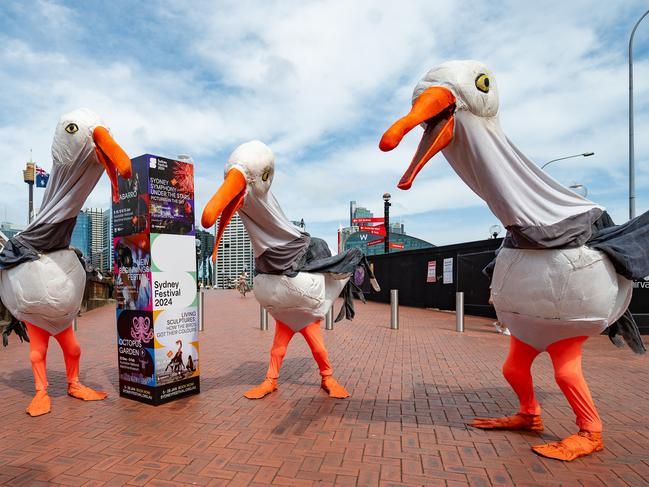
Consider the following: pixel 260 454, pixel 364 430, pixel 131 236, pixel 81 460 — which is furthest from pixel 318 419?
pixel 131 236

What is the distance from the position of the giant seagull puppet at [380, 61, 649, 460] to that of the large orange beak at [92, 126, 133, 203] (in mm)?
2250

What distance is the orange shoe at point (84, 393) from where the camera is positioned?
14.6ft

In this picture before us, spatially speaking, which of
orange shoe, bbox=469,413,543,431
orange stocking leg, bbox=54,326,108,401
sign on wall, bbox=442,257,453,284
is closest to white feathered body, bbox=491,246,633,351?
orange shoe, bbox=469,413,543,431

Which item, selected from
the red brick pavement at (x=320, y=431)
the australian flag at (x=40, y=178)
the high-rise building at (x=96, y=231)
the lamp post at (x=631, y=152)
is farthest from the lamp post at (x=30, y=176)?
the lamp post at (x=631, y=152)

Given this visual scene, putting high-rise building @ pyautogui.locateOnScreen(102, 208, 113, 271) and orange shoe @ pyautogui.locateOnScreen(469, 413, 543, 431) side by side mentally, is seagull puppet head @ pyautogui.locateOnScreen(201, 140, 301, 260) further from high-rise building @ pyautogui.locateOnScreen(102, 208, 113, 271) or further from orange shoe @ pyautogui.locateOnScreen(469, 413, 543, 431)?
orange shoe @ pyautogui.locateOnScreen(469, 413, 543, 431)

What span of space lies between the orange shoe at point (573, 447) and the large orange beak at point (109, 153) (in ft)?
12.0

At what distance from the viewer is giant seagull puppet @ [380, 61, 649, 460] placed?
284cm

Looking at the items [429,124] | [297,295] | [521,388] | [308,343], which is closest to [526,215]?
[429,124]

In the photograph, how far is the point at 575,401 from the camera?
304 cm

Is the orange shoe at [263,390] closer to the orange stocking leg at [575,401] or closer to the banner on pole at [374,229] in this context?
the orange stocking leg at [575,401]

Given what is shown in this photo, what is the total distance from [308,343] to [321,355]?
201 mm

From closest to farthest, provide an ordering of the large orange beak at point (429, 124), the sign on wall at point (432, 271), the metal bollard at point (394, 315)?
the large orange beak at point (429, 124) → the metal bollard at point (394, 315) → the sign on wall at point (432, 271)

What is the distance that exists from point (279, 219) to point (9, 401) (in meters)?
3.21

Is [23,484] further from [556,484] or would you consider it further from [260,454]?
[556,484]
